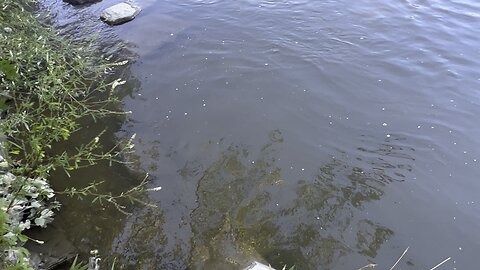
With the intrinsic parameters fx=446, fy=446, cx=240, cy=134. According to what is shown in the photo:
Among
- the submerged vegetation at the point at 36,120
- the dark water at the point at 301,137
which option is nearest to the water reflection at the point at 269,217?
the dark water at the point at 301,137

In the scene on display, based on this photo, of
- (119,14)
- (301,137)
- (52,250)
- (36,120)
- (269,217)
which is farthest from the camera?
(119,14)

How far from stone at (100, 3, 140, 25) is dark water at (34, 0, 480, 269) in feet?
0.52

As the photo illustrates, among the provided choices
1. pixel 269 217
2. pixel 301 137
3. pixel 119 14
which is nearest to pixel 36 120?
pixel 269 217

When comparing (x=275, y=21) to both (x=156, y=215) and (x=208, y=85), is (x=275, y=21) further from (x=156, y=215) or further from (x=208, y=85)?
(x=156, y=215)

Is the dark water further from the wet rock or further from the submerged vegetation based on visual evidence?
the submerged vegetation

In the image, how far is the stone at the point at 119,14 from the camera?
9.05 m

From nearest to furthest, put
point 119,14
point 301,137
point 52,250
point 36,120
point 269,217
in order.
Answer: point 52,250 → point 36,120 → point 269,217 → point 301,137 → point 119,14

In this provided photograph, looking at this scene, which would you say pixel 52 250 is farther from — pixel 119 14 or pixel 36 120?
pixel 119 14

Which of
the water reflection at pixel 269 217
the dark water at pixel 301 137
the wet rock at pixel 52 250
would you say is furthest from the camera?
the dark water at pixel 301 137

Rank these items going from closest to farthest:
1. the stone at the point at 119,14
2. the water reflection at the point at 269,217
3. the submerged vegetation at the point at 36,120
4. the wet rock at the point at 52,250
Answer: the submerged vegetation at the point at 36,120 → the wet rock at the point at 52,250 → the water reflection at the point at 269,217 → the stone at the point at 119,14

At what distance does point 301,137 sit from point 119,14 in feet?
16.5

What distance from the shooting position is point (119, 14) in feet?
30.0

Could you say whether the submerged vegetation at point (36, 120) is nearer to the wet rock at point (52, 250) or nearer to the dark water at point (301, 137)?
the wet rock at point (52, 250)

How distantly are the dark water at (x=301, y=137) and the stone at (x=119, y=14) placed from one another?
0.16 m
